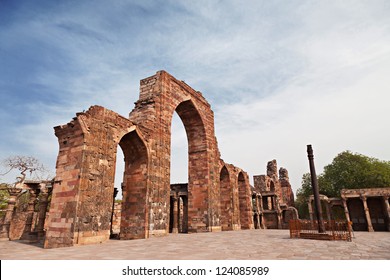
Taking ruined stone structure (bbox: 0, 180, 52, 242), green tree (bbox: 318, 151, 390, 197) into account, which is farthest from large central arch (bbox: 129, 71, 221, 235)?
green tree (bbox: 318, 151, 390, 197)

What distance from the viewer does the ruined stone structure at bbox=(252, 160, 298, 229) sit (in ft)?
84.2

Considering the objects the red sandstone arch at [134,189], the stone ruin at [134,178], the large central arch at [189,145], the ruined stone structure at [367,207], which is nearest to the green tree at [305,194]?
the ruined stone structure at [367,207]

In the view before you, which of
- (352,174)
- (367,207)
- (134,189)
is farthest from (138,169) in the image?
(352,174)

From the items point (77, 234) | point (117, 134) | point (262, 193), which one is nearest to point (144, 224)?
point (77, 234)

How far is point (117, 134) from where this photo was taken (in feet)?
32.4

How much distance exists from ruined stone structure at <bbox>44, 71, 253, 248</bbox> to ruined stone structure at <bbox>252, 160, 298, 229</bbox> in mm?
7236

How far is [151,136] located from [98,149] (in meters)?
3.42

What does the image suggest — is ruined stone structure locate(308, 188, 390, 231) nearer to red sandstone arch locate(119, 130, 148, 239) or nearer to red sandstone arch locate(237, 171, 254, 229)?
red sandstone arch locate(237, 171, 254, 229)

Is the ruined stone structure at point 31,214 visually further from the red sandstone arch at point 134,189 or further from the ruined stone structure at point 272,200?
the ruined stone structure at point 272,200

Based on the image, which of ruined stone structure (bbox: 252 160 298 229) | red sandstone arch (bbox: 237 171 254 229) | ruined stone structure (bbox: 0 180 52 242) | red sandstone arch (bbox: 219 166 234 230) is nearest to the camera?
ruined stone structure (bbox: 0 180 52 242)

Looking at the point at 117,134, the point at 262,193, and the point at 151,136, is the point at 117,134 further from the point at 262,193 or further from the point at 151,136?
the point at 262,193

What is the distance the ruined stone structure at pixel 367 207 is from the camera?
17.5 m

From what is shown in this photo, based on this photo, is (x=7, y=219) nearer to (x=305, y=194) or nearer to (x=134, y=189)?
(x=134, y=189)

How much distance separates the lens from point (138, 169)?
37.5ft
